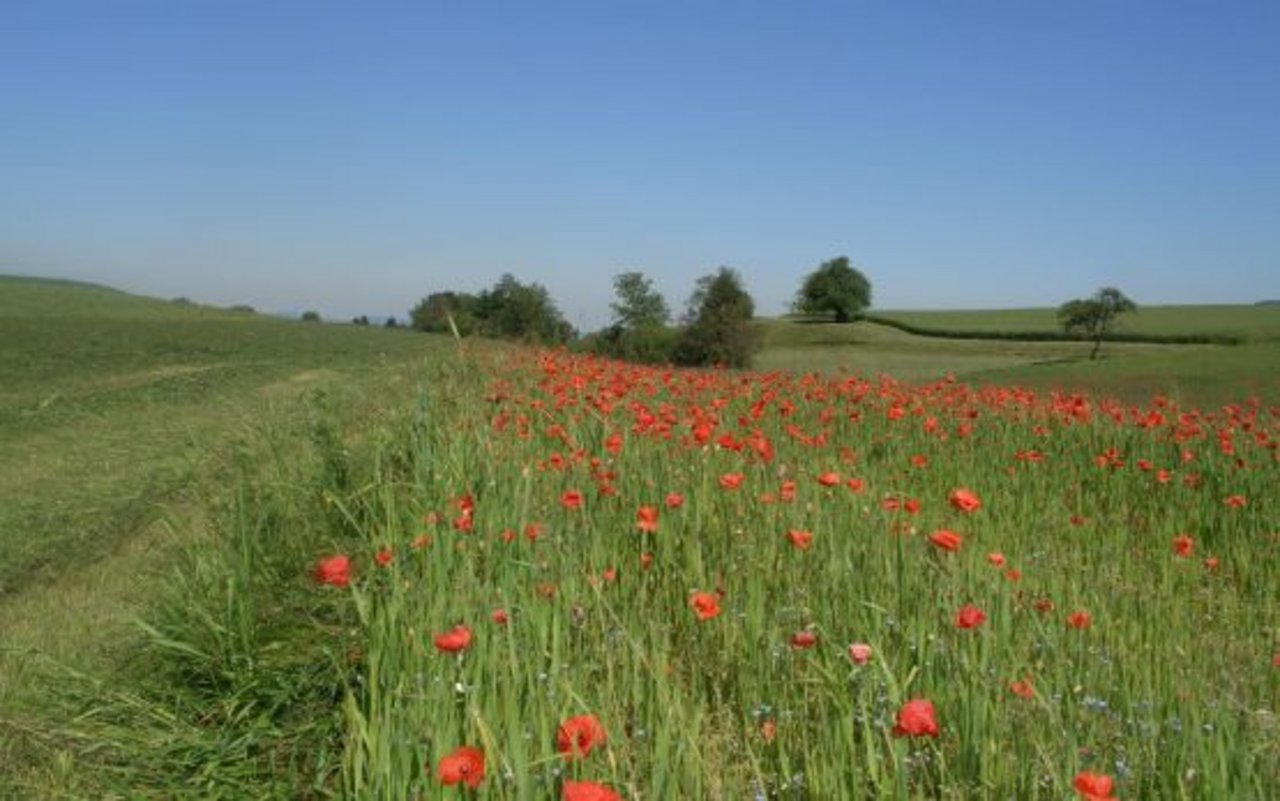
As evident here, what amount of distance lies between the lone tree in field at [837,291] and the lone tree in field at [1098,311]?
102 feet

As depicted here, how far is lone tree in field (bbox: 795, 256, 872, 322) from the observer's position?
9294 cm

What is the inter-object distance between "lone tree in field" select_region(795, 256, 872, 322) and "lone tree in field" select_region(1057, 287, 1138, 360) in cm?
3109

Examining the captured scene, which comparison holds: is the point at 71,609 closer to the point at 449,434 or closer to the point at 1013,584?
the point at 449,434

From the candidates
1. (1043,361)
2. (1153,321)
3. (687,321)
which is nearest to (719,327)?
(687,321)

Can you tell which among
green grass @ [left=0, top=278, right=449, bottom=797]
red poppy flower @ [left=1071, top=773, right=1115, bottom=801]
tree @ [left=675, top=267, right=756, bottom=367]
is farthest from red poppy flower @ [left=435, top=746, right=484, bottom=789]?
tree @ [left=675, top=267, right=756, bottom=367]

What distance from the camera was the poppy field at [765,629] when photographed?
2.29 meters

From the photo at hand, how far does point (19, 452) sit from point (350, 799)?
11.2m

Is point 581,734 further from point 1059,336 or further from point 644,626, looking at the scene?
point 1059,336

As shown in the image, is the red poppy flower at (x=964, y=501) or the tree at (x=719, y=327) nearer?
the red poppy flower at (x=964, y=501)

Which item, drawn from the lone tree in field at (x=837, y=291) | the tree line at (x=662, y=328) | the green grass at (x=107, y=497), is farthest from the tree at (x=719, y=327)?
the lone tree in field at (x=837, y=291)

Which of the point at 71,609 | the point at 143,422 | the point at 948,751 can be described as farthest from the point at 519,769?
the point at 143,422

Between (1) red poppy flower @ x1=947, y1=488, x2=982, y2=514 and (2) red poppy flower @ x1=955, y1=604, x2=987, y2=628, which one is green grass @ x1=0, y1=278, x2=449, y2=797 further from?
(1) red poppy flower @ x1=947, y1=488, x2=982, y2=514

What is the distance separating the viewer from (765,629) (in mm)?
3377

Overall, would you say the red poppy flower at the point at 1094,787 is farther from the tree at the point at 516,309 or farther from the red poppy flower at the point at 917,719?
the tree at the point at 516,309
